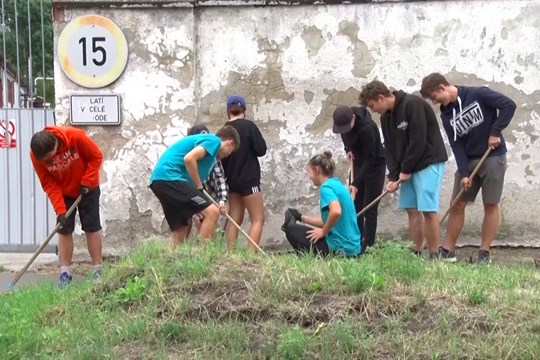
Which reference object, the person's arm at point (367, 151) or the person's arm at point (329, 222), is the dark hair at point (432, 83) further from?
the person's arm at point (329, 222)

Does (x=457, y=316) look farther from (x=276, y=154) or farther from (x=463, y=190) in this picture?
(x=276, y=154)

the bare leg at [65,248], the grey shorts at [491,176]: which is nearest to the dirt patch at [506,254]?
the grey shorts at [491,176]

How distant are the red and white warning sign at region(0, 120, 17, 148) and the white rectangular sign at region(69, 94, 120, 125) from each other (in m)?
0.98

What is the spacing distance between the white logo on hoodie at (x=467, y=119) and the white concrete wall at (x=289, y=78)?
1.26 m

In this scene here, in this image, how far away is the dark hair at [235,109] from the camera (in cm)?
803

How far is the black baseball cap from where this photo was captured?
7.56 metres

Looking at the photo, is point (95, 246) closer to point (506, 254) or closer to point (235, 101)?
point (235, 101)

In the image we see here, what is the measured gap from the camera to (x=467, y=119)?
24.0 ft

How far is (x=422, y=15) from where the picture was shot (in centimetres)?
848

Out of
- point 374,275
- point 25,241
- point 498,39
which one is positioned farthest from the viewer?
point 25,241

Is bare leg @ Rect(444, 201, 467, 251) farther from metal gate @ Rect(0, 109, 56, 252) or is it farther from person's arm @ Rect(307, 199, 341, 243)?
metal gate @ Rect(0, 109, 56, 252)

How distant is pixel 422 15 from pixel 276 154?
7.00ft

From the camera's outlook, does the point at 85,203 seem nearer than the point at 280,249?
Yes

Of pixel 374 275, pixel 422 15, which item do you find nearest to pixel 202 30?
pixel 422 15
